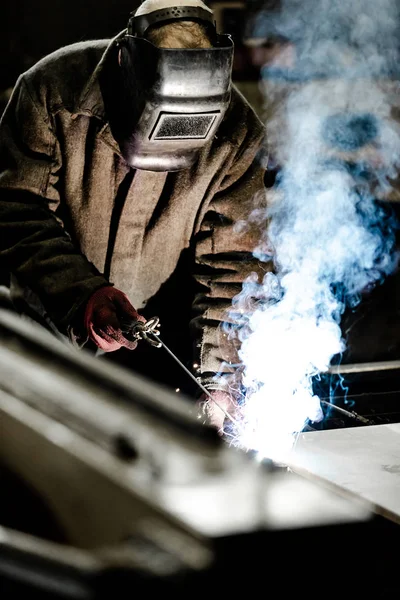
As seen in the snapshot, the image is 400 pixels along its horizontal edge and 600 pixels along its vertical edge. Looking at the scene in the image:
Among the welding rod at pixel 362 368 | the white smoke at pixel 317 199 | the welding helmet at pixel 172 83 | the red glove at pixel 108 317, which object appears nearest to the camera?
the welding helmet at pixel 172 83

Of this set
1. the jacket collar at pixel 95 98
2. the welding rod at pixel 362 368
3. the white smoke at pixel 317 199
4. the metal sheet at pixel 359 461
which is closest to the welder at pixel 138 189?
the jacket collar at pixel 95 98

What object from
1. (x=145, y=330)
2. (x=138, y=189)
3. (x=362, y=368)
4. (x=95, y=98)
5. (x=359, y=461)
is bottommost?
(x=362, y=368)

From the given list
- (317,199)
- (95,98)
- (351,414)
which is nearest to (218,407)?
(351,414)

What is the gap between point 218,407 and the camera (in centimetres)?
281

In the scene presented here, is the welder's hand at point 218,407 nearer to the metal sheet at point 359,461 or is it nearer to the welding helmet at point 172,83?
the metal sheet at point 359,461

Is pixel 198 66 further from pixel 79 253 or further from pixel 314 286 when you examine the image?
pixel 314 286

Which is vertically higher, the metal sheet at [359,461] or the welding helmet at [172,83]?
the welding helmet at [172,83]

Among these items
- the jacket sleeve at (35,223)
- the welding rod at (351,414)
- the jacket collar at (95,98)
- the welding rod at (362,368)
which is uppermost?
the jacket collar at (95,98)

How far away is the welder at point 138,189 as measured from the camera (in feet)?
8.34

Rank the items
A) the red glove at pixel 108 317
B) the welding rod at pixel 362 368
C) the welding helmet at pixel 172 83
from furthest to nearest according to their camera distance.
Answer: the welding rod at pixel 362 368 < the red glove at pixel 108 317 < the welding helmet at pixel 172 83

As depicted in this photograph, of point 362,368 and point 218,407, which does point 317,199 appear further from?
point 218,407

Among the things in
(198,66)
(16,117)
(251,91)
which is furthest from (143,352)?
(251,91)

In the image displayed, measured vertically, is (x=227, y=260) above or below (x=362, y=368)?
above

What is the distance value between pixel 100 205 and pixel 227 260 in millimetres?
564
